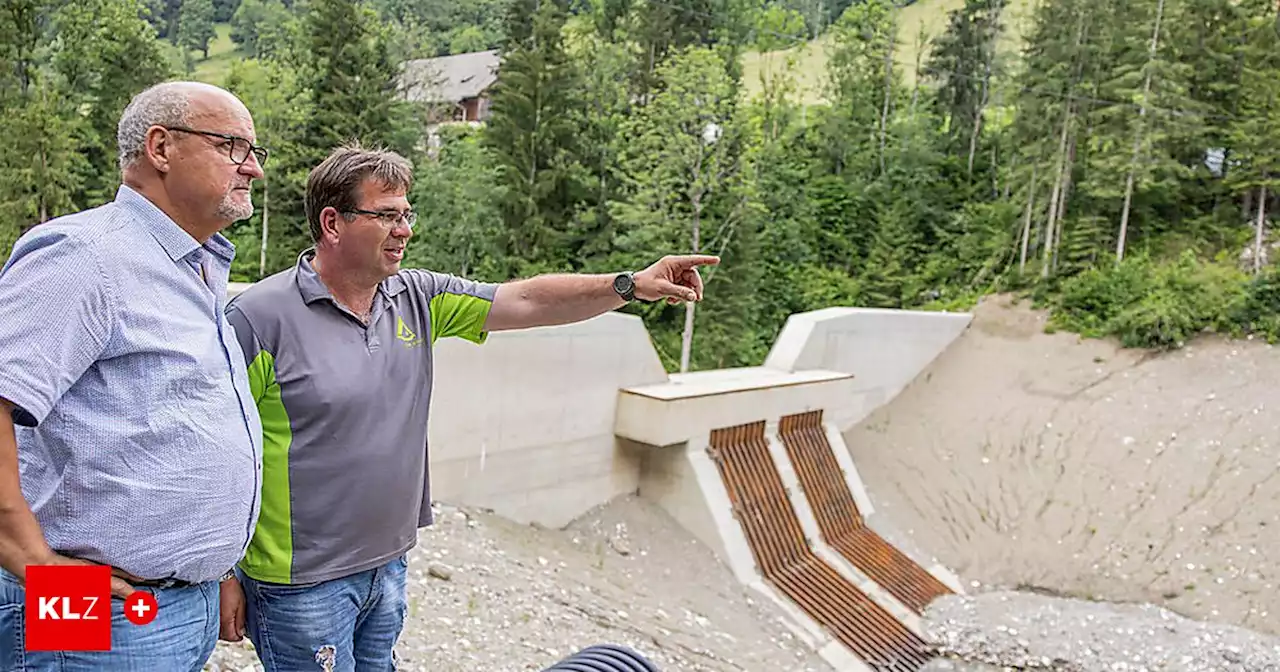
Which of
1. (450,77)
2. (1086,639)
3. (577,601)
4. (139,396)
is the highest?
(450,77)

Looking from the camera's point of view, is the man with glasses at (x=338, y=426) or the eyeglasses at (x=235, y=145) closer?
the eyeglasses at (x=235, y=145)

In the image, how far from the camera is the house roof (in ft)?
91.5

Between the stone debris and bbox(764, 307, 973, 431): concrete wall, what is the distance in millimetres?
3253

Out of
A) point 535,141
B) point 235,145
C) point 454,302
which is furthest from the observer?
point 535,141

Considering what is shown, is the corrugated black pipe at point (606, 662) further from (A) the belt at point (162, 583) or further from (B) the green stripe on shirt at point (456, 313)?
(A) the belt at point (162, 583)

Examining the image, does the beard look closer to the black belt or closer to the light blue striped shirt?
the light blue striped shirt

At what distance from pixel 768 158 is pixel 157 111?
23150mm

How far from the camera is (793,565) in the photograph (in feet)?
31.5

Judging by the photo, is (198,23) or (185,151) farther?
(198,23)

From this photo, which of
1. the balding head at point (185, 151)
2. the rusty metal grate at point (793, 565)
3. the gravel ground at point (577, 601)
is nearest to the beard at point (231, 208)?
the balding head at point (185, 151)

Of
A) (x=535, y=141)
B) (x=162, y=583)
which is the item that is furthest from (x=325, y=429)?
(x=535, y=141)

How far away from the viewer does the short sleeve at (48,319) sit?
165cm

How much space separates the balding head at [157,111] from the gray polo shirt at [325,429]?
561 mm

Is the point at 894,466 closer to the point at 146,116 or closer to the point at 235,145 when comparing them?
the point at 235,145
